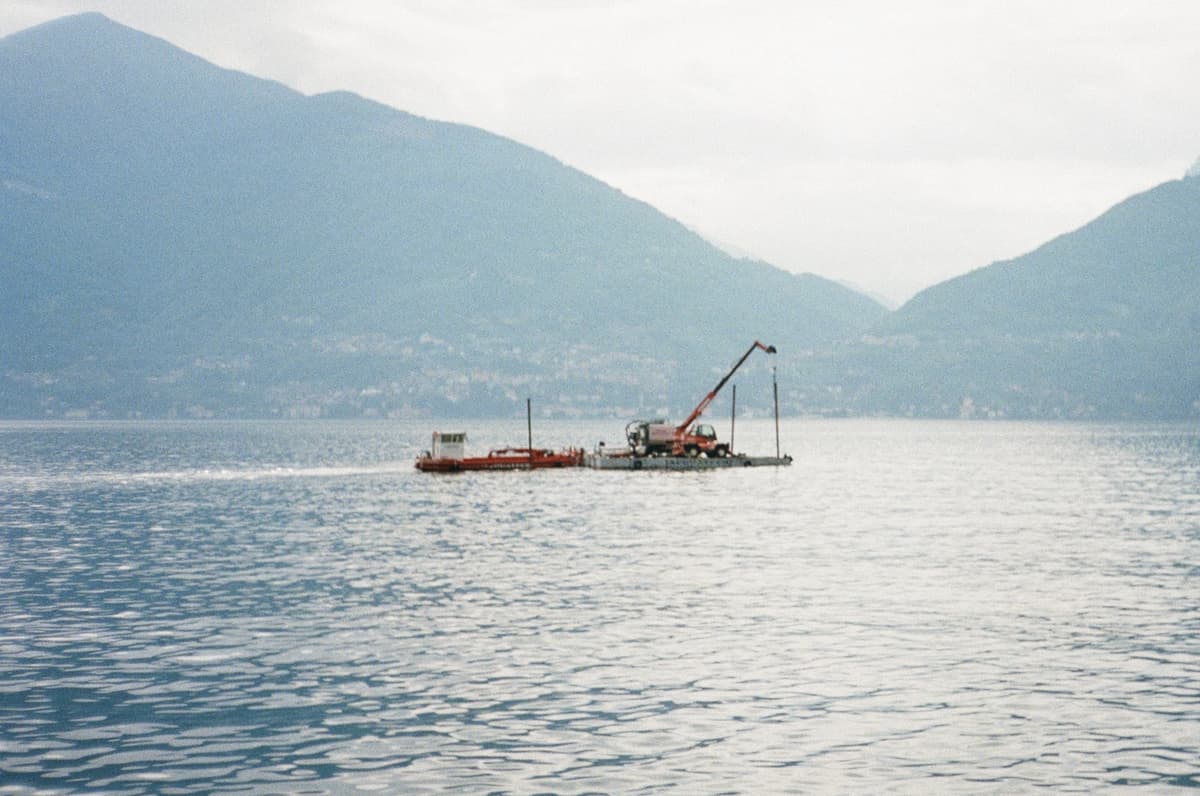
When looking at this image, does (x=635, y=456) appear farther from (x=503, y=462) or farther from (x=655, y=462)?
(x=503, y=462)

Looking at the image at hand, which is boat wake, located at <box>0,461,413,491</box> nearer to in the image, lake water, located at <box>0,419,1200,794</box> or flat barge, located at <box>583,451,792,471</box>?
flat barge, located at <box>583,451,792,471</box>

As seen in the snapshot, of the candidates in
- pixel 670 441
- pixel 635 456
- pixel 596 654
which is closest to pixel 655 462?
pixel 635 456

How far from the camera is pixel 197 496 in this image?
104 metres

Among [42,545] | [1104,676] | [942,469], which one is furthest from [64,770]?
[942,469]

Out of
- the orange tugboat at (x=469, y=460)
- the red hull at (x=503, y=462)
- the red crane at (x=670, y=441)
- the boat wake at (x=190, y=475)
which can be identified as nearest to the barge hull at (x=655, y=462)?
the red hull at (x=503, y=462)

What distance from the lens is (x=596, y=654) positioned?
121ft

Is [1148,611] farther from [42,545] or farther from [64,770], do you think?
[42,545]

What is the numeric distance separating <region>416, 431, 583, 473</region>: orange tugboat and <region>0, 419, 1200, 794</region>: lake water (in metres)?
57.4

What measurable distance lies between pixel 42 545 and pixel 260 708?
42.4 meters

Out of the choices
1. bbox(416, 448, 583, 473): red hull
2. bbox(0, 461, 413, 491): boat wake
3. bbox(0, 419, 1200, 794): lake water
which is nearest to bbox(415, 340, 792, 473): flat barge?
bbox(416, 448, 583, 473): red hull

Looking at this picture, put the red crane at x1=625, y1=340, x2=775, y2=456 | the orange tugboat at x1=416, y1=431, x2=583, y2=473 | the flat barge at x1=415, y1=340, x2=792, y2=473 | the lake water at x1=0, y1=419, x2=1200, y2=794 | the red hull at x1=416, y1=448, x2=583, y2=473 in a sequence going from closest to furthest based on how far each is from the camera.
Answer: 1. the lake water at x1=0, y1=419, x2=1200, y2=794
2. the red hull at x1=416, y1=448, x2=583, y2=473
3. the orange tugboat at x1=416, y1=431, x2=583, y2=473
4. the flat barge at x1=415, y1=340, x2=792, y2=473
5. the red crane at x1=625, y1=340, x2=775, y2=456

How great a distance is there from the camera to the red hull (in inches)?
5556

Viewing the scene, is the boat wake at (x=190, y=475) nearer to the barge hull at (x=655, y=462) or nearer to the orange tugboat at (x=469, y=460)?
the orange tugboat at (x=469, y=460)

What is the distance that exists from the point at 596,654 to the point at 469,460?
106m
